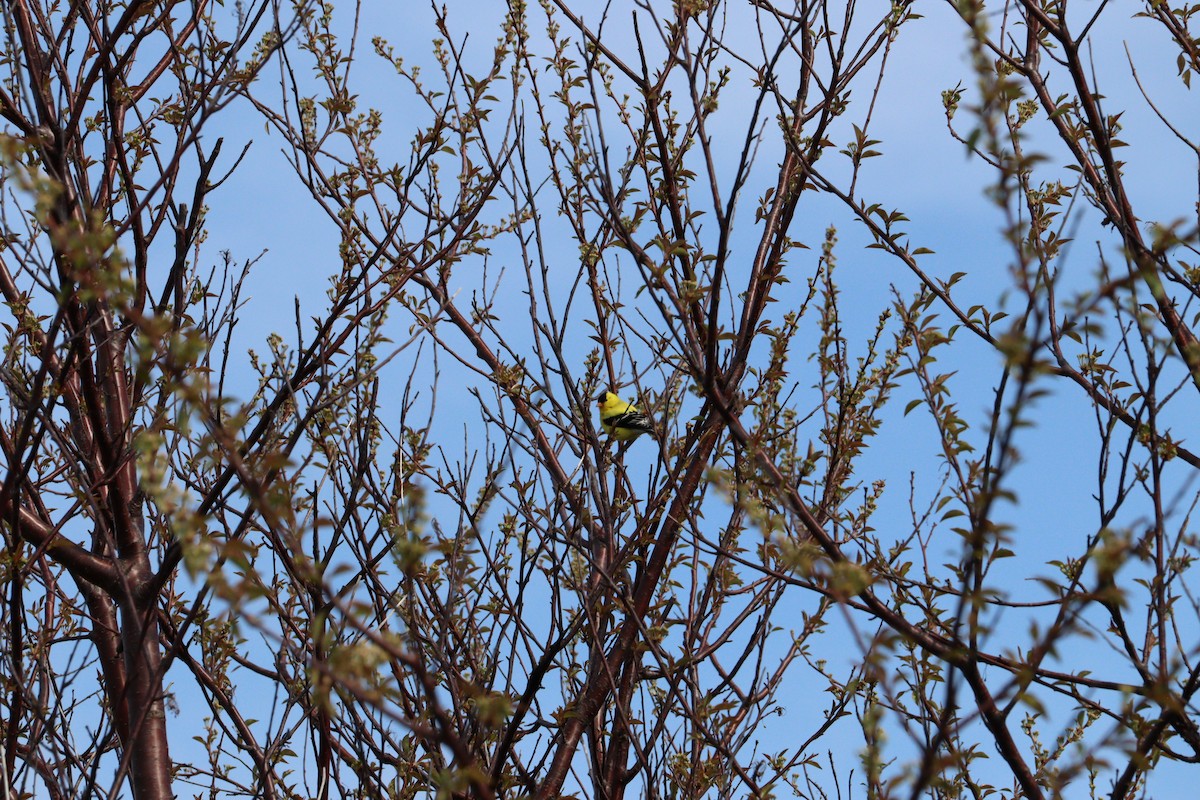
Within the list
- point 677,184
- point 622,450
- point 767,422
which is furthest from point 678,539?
point 677,184

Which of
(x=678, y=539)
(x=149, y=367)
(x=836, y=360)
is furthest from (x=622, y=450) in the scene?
(x=149, y=367)

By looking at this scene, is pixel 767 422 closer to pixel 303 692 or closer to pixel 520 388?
pixel 520 388

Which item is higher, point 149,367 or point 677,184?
point 677,184

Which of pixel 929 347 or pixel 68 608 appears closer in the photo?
pixel 929 347

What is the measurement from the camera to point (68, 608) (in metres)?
5.05

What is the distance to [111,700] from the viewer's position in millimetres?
4305

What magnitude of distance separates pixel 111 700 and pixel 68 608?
3.11 ft

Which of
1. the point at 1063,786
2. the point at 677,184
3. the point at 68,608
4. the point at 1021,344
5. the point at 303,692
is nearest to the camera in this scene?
the point at 1021,344

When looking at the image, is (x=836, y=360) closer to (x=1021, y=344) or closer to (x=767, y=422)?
(x=767, y=422)

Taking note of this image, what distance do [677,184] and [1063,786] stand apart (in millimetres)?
2713

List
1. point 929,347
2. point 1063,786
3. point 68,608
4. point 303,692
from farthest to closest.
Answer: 1. point 68,608
2. point 303,692
3. point 929,347
4. point 1063,786

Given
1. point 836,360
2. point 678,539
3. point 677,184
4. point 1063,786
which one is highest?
point 677,184

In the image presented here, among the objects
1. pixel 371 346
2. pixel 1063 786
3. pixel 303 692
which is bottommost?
pixel 1063 786

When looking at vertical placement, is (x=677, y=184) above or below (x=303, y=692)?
above
